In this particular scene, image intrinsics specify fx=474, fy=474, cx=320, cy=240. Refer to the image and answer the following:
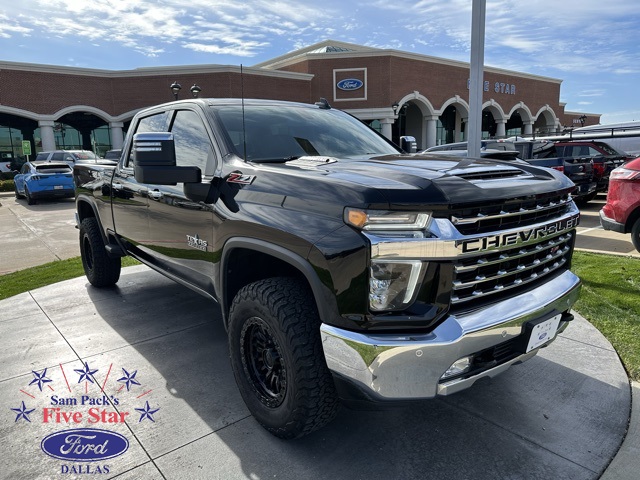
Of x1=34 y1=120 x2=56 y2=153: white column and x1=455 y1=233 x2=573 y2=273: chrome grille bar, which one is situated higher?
x1=34 y1=120 x2=56 y2=153: white column

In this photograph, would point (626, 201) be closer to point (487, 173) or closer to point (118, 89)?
point (487, 173)

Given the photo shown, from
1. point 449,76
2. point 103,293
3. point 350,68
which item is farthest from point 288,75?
point 103,293

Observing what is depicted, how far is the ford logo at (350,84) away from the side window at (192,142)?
34193mm

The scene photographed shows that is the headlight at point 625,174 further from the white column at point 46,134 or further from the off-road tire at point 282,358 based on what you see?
the white column at point 46,134

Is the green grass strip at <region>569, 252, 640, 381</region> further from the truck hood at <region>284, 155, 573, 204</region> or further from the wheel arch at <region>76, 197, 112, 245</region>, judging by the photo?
the wheel arch at <region>76, 197, 112, 245</region>

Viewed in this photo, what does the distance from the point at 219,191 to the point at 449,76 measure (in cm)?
4163

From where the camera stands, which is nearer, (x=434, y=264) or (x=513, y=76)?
(x=434, y=264)

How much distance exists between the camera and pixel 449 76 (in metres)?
40.5

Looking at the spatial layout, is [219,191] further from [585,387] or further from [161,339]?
[585,387]

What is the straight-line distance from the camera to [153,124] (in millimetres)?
4184

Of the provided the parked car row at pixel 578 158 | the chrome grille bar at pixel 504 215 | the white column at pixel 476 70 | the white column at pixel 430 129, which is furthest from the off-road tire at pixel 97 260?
the white column at pixel 430 129

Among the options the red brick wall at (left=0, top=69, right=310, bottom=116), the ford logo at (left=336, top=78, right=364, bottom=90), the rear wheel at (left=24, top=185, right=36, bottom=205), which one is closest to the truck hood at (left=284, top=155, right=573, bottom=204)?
the rear wheel at (left=24, top=185, right=36, bottom=205)

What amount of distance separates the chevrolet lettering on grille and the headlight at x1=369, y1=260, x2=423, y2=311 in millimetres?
247

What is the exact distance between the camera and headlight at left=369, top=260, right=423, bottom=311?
204cm
